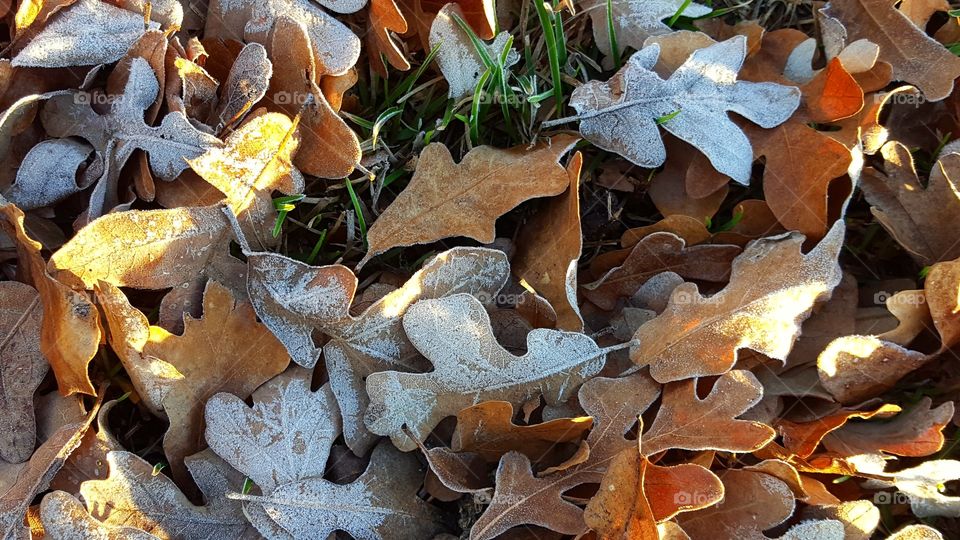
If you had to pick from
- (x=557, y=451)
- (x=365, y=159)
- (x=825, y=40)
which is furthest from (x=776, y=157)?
(x=365, y=159)

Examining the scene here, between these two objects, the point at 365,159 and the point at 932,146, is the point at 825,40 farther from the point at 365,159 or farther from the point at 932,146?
the point at 365,159

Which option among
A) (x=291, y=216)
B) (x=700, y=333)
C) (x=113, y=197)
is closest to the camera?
(x=700, y=333)

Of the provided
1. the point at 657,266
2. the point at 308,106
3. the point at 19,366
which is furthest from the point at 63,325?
the point at 657,266

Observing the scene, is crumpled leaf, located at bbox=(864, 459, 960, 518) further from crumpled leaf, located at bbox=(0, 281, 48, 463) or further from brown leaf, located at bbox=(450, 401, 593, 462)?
crumpled leaf, located at bbox=(0, 281, 48, 463)

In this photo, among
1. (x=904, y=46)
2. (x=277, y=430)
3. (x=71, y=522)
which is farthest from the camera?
(x=904, y=46)

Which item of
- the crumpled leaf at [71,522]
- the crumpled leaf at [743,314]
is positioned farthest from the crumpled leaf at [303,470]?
the crumpled leaf at [743,314]

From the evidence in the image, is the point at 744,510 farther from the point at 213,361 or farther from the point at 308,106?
the point at 308,106

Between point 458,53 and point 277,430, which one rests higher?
point 458,53
